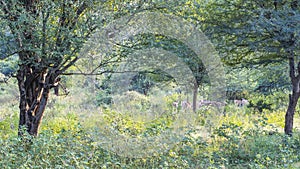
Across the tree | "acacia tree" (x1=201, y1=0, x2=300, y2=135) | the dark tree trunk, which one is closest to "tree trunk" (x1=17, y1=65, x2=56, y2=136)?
the tree

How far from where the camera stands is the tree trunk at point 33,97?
375 cm

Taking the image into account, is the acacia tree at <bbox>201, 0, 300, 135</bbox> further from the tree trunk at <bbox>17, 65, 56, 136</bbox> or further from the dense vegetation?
the tree trunk at <bbox>17, 65, 56, 136</bbox>

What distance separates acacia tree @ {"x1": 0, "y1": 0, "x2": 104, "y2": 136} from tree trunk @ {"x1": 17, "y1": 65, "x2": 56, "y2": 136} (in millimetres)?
76

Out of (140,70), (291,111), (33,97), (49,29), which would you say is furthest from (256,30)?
(33,97)

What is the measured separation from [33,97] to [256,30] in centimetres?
288

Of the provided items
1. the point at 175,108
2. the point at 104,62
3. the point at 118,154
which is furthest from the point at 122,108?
the point at 118,154

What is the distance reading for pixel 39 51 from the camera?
9.71 ft

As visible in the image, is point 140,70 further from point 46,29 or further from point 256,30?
point 256,30

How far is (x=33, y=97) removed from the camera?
384 centimetres

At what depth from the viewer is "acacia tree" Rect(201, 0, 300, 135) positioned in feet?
11.7

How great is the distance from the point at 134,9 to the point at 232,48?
1670 millimetres

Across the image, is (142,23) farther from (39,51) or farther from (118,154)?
(118,154)

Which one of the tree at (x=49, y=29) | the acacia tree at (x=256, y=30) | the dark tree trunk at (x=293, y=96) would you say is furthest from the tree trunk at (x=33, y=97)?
the dark tree trunk at (x=293, y=96)

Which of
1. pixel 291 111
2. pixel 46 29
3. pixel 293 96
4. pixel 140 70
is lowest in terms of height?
pixel 291 111
